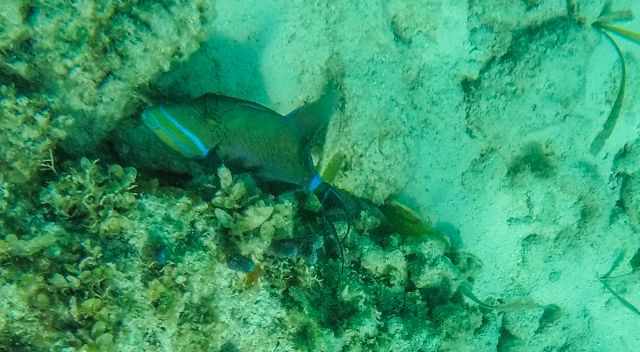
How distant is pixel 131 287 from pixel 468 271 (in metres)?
2.73

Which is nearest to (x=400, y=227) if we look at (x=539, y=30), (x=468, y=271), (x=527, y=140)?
(x=468, y=271)

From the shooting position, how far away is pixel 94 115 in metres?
2.52

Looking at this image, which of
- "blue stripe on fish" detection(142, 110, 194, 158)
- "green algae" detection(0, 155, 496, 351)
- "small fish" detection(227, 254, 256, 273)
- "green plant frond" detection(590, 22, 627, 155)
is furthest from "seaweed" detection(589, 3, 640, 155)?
"blue stripe on fish" detection(142, 110, 194, 158)

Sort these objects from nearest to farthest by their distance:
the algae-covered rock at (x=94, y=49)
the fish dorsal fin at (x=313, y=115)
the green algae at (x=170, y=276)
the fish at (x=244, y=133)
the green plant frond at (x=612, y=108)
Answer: the green algae at (x=170, y=276)
the algae-covered rock at (x=94, y=49)
the fish at (x=244, y=133)
the fish dorsal fin at (x=313, y=115)
the green plant frond at (x=612, y=108)

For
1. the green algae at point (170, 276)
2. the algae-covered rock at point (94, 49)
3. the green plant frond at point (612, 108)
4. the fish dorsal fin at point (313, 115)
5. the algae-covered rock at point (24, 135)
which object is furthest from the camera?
the green plant frond at point (612, 108)

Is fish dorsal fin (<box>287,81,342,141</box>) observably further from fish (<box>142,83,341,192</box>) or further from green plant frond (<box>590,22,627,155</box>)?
green plant frond (<box>590,22,627,155</box>)

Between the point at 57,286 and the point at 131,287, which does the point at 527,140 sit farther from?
the point at 57,286

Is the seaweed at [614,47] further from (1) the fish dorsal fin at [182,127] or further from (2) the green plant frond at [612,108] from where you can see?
(1) the fish dorsal fin at [182,127]

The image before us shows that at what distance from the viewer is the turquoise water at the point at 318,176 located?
2.15m

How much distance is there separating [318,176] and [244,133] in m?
0.54

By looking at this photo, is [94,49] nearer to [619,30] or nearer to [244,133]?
[244,133]

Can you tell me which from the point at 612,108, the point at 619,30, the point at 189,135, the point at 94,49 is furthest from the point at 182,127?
the point at 619,30

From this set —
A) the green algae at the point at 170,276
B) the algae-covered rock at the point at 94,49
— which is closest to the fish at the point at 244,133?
the green algae at the point at 170,276

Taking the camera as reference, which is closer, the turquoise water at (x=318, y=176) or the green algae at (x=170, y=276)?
the green algae at (x=170, y=276)
